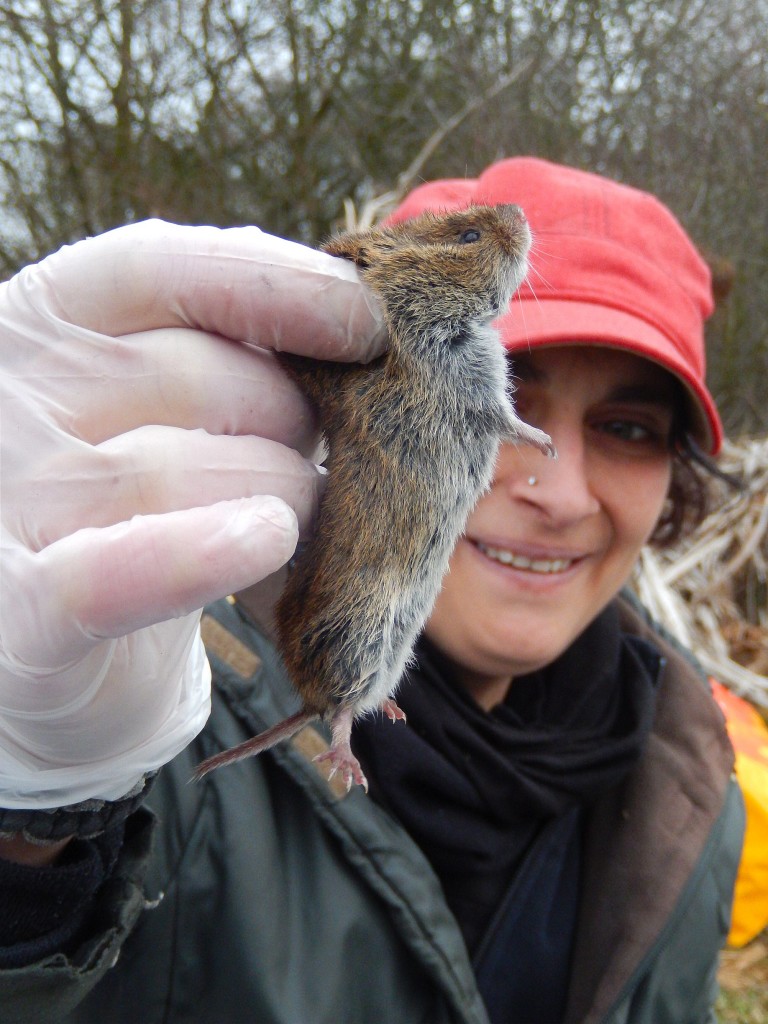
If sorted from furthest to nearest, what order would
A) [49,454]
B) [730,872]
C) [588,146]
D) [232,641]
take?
[588,146] → [730,872] → [232,641] → [49,454]

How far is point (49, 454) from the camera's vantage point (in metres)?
1.11

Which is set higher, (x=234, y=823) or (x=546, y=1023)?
(x=234, y=823)

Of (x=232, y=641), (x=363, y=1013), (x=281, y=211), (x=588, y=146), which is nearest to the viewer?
(x=363, y=1013)

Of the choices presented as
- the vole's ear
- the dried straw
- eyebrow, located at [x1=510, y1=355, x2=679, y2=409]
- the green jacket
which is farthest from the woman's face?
the dried straw

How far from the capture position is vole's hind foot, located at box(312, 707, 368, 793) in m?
1.12

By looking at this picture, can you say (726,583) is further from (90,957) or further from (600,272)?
(90,957)

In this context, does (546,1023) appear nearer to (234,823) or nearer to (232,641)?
(234,823)

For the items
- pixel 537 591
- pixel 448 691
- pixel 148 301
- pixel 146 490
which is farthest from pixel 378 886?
pixel 148 301

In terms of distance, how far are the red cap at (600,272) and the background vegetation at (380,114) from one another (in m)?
3.89

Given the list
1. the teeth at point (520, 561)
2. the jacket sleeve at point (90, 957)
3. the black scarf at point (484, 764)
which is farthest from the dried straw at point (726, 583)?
the jacket sleeve at point (90, 957)

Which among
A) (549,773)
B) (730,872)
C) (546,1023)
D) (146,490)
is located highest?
(146,490)

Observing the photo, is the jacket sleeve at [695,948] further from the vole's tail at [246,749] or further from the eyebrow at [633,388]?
the vole's tail at [246,749]

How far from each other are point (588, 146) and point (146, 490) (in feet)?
20.3

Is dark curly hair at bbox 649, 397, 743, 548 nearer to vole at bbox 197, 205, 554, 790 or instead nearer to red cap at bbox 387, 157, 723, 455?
red cap at bbox 387, 157, 723, 455
